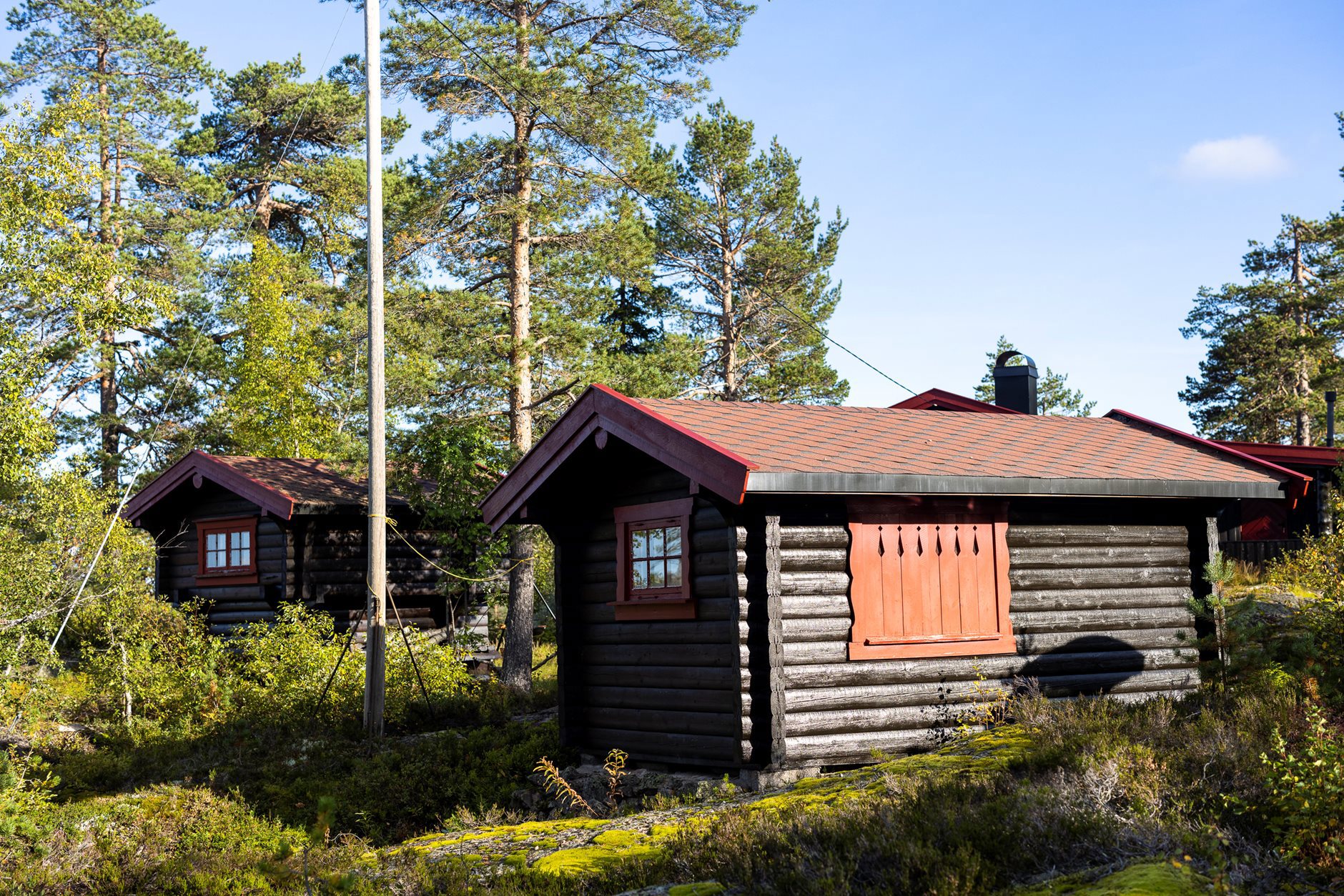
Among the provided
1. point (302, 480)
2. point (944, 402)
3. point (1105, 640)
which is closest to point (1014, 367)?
point (944, 402)

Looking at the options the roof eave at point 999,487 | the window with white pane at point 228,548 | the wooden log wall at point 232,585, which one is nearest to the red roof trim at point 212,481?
the wooden log wall at point 232,585

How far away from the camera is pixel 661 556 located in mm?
12219

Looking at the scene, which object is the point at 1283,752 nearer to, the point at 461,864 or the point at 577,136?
the point at 461,864

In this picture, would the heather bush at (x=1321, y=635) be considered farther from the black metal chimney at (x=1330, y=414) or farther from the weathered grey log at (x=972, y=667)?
the black metal chimney at (x=1330, y=414)

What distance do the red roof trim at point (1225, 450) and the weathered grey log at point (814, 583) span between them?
5.06m

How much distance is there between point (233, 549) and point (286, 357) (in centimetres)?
880

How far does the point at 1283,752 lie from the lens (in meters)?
6.64

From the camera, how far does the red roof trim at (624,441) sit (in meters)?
10.4

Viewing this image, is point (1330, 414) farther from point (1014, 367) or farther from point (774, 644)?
point (774, 644)

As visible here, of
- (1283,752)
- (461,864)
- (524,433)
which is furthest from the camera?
(524,433)

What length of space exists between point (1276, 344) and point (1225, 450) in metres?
29.9

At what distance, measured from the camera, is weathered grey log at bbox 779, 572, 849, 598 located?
11078 millimetres

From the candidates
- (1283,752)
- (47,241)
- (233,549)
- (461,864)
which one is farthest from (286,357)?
(1283,752)

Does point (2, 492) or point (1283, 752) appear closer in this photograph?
point (1283, 752)
